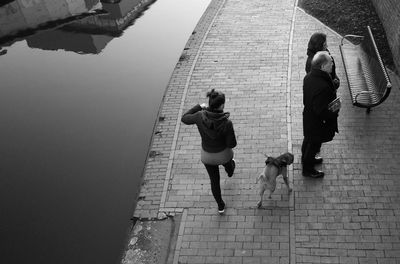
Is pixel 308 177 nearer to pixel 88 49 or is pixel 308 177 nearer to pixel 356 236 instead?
pixel 356 236

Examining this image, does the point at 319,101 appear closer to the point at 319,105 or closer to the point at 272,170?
the point at 319,105

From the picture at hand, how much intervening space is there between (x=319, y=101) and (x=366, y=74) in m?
2.81

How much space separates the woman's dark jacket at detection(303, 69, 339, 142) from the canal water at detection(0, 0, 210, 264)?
2934 millimetres

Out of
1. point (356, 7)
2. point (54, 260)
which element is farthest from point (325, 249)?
point (356, 7)

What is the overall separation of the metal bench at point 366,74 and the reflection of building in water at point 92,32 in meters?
6.29

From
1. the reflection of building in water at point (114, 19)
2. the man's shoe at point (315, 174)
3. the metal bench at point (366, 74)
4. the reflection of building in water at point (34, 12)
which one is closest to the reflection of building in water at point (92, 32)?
the reflection of building in water at point (114, 19)

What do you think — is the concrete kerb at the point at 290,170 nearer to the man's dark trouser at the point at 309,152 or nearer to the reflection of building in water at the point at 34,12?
the man's dark trouser at the point at 309,152

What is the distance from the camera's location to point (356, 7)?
10.7 metres

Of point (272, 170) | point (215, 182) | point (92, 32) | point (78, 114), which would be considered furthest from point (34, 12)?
A: point (272, 170)

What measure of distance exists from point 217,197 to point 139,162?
201cm

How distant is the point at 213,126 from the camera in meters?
4.61

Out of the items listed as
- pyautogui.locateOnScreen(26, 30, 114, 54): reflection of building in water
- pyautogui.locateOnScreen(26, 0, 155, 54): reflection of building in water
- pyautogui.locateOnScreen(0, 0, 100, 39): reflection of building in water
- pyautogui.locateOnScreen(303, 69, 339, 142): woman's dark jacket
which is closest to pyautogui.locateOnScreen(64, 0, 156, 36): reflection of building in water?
pyautogui.locateOnScreen(26, 0, 155, 54): reflection of building in water

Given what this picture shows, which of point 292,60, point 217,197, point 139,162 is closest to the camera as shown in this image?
point 217,197

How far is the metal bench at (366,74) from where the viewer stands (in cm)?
647
